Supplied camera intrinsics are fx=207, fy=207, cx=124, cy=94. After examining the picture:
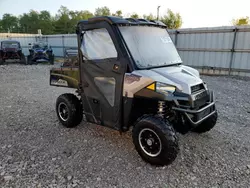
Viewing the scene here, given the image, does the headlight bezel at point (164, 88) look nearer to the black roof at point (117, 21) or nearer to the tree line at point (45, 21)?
the black roof at point (117, 21)

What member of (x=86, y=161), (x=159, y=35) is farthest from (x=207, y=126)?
(x=86, y=161)

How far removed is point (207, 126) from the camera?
3.51 m

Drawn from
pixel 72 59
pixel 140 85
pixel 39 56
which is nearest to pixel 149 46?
pixel 140 85

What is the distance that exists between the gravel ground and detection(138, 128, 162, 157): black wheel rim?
193 millimetres

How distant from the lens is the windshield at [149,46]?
2781 millimetres

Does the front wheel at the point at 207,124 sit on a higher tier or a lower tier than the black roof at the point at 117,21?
lower

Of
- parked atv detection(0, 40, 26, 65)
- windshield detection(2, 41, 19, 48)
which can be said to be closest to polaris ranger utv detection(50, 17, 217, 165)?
parked atv detection(0, 40, 26, 65)

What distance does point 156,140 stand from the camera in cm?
268

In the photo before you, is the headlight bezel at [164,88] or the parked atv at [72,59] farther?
the parked atv at [72,59]

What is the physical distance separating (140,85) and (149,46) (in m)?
0.68

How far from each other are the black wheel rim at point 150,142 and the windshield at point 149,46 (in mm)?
888

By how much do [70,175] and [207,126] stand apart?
2320 millimetres

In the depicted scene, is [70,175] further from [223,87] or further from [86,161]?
[223,87]

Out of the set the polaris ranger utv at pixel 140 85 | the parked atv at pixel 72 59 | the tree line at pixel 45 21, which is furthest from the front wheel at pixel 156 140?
the tree line at pixel 45 21
